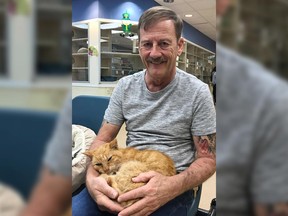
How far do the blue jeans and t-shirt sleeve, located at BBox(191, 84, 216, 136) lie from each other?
0.58 ft

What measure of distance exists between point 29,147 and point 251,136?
0.70 ft

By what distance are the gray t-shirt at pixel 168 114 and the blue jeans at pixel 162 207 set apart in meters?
0.09

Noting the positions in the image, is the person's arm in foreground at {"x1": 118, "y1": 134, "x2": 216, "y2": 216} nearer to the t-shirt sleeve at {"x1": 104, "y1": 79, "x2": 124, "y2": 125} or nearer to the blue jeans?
the blue jeans

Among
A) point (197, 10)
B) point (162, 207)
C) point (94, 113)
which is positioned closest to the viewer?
point (197, 10)

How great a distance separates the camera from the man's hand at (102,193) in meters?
0.67

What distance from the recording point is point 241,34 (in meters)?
0.24

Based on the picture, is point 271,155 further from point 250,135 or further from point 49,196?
point 49,196

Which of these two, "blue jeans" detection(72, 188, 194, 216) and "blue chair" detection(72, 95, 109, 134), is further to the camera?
"blue chair" detection(72, 95, 109, 134)

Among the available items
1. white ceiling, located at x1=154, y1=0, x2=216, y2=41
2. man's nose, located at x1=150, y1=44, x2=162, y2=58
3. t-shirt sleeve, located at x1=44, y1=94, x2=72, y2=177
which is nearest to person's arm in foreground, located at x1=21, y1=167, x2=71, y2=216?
t-shirt sleeve, located at x1=44, y1=94, x2=72, y2=177

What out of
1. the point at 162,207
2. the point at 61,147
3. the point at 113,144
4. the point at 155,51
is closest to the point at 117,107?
the point at 113,144

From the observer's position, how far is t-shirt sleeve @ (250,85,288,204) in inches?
8.8

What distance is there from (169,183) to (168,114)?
7.4 inches

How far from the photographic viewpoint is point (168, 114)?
2.49 feet

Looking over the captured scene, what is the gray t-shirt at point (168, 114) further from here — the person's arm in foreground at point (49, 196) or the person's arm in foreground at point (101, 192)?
the person's arm in foreground at point (49, 196)
